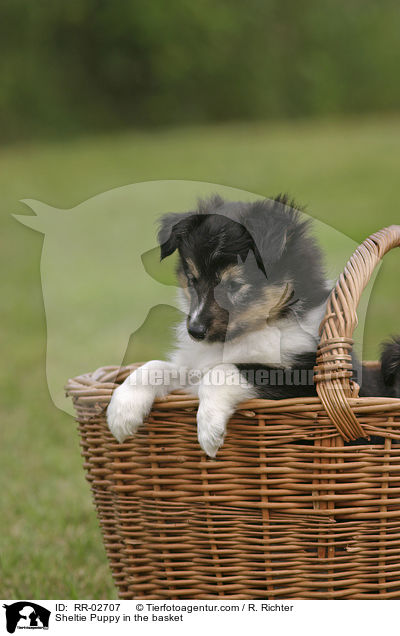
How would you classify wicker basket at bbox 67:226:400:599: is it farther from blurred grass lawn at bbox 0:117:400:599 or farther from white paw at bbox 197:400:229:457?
blurred grass lawn at bbox 0:117:400:599

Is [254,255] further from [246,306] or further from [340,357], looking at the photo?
[340,357]

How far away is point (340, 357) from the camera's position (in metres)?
2.33

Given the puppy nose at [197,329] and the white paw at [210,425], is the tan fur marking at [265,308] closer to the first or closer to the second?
the puppy nose at [197,329]

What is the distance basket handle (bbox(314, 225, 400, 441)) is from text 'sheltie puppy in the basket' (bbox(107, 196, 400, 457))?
17cm

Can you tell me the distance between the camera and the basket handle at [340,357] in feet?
7.64

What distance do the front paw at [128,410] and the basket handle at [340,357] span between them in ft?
1.93

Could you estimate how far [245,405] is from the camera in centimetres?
238

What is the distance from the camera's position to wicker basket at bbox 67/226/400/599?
7.80 ft

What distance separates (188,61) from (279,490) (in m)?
23.9

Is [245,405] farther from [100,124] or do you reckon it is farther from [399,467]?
[100,124]
